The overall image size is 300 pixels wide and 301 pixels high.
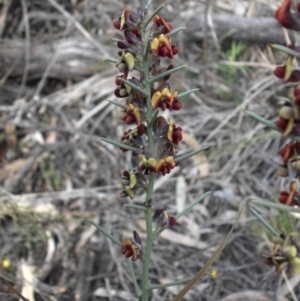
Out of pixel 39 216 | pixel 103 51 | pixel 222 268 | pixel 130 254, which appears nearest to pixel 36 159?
pixel 39 216

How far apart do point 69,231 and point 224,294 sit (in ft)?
2.86

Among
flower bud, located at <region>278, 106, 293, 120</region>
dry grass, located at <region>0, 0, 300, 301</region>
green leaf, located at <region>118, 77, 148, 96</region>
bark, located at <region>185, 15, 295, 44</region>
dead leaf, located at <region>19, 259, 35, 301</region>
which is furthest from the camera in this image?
bark, located at <region>185, 15, 295, 44</region>

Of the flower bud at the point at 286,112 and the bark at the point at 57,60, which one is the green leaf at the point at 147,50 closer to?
the flower bud at the point at 286,112

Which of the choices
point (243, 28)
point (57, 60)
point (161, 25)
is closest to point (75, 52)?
point (57, 60)

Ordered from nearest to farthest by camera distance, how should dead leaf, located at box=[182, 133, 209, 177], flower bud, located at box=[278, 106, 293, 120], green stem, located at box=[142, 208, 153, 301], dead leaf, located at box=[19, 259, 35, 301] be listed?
flower bud, located at box=[278, 106, 293, 120] → green stem, located at box=[142, 208, 153, 301] → dead leaf, located at box=[19, 259, 35, 301] → dead leaf, located at box=[182, 133, 209, 177]

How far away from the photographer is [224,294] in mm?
2504

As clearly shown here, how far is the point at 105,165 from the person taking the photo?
3250mm

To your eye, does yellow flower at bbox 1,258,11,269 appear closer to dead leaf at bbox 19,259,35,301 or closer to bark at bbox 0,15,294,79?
dead leaf at bbox 19,259,35,301

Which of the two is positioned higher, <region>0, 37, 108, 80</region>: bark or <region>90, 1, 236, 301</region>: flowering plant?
<region>90, 1, 236, 301</region>: flowering plant

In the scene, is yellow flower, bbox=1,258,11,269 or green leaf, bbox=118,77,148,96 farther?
yellow flower, bbox=1,258,11,269

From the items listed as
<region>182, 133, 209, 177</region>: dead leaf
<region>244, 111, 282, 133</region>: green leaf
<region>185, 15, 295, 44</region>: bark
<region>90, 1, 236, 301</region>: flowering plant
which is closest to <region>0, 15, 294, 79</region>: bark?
<region>185, 15, 295, 44</region>: bark

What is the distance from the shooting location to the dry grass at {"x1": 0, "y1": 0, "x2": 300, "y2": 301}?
2.61 m

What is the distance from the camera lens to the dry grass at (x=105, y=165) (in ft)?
8.56

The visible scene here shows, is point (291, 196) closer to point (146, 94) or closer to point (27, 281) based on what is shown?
point (146, 94)
